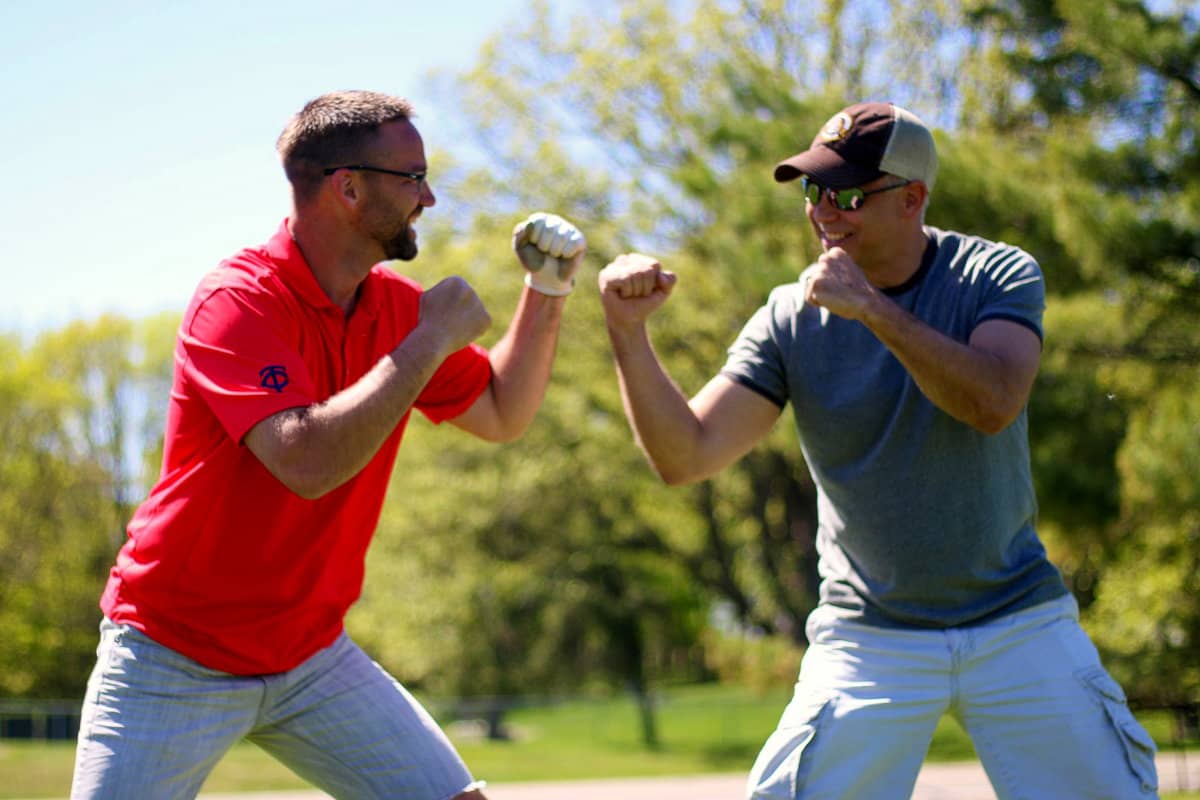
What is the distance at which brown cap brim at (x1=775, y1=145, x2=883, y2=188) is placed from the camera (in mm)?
3559

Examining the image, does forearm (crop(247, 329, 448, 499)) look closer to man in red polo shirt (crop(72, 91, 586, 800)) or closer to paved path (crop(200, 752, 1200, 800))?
man in red polo shirt (crop(72, 91, 586, 800))

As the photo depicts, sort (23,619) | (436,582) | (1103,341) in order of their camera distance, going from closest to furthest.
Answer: (1103,341)
(436,582)
(23,619)

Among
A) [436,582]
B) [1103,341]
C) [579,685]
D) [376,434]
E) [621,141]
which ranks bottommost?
[579,685]

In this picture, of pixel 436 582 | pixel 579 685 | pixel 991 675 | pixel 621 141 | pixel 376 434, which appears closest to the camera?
pixel 376 434

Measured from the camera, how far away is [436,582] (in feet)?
91.0

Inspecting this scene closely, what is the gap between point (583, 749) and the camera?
2592 centimetres

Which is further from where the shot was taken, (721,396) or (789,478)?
(789,478)

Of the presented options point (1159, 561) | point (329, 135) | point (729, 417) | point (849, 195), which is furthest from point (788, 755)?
point (1159, 561)

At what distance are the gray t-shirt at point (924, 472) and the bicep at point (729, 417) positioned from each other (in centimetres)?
16

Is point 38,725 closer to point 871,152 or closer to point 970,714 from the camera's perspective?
point 970,714

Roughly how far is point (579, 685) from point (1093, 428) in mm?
21178

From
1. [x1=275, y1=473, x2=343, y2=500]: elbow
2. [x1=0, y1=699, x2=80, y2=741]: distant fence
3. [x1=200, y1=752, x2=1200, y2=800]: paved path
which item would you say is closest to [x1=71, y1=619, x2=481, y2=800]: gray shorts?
[x1=275, y1=473, x2=343, y2=500]: elbow

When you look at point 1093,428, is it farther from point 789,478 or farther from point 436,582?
point 436,582

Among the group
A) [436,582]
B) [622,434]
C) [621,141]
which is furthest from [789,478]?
[436,582]
